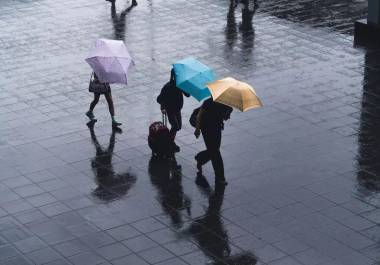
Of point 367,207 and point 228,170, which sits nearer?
point 367,207

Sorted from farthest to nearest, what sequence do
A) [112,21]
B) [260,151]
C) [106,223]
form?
[112,21] → [260,151] → [106,223]

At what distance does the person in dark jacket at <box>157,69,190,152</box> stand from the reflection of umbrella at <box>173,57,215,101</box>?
0.24m

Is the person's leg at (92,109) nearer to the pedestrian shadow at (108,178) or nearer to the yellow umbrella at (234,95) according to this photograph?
the pedestrian shadow at (108,178)

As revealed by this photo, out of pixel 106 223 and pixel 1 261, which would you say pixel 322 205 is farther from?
pixel 1 261

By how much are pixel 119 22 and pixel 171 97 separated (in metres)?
9.45

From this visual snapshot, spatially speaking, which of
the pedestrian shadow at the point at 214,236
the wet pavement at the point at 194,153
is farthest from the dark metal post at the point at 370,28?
the pedestrian shadow at the point at 214,236

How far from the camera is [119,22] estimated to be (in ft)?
80.9

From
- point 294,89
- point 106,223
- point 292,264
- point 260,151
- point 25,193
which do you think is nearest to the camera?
point 292,264

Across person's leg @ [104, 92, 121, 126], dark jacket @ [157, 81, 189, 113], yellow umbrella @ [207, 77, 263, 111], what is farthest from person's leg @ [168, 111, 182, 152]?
person's leg @ [104, 92, 121, 126]

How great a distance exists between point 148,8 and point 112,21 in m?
1.55

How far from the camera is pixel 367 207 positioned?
1380cm

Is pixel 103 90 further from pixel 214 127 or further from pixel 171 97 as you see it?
pixel 214 127

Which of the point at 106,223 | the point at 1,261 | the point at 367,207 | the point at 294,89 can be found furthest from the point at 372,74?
the point at 1,261

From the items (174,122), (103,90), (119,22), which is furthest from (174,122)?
(119,22)
